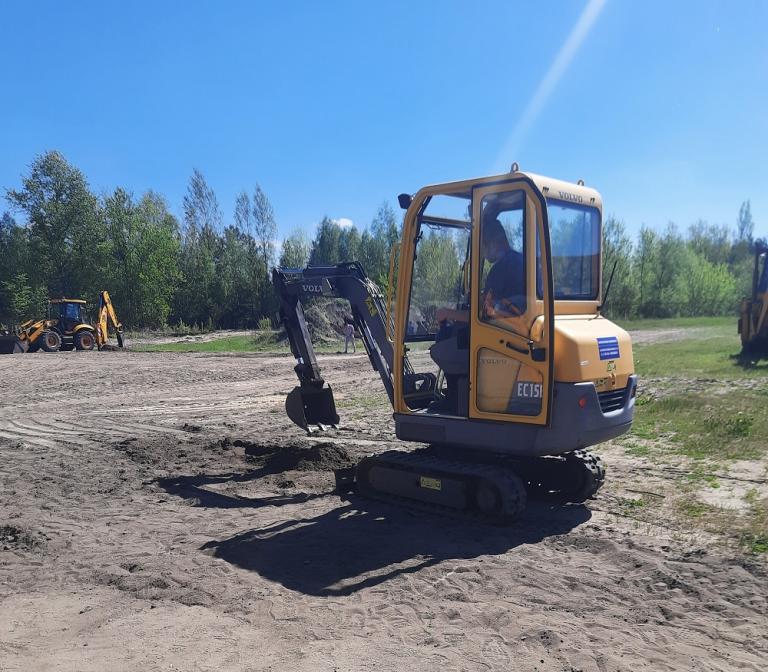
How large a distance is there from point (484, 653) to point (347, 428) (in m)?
7.18

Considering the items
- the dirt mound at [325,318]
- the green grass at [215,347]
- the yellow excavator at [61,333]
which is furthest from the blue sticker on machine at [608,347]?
the yellow excavator at [61,333]

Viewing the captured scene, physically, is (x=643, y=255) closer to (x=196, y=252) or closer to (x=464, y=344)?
(x=196, y=252)

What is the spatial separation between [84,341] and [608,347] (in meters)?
28.3

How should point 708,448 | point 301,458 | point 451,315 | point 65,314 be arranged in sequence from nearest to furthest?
point 451,315
point 301,458
point 708,448
point 65,314

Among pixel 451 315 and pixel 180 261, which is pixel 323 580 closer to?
pixel 451 315

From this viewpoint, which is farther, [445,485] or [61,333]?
[61,333]

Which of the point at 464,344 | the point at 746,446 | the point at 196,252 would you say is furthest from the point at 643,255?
the point at 464,344

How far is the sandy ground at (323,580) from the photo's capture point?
145 inches

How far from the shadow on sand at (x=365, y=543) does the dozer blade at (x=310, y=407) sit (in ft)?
5.51

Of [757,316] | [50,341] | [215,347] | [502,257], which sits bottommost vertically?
[215,347]

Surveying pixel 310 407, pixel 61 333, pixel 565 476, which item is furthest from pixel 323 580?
pixel 61 333

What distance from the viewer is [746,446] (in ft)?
27.3

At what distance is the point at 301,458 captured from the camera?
8.19 m

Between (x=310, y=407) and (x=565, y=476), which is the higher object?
(x=310, y=407)
